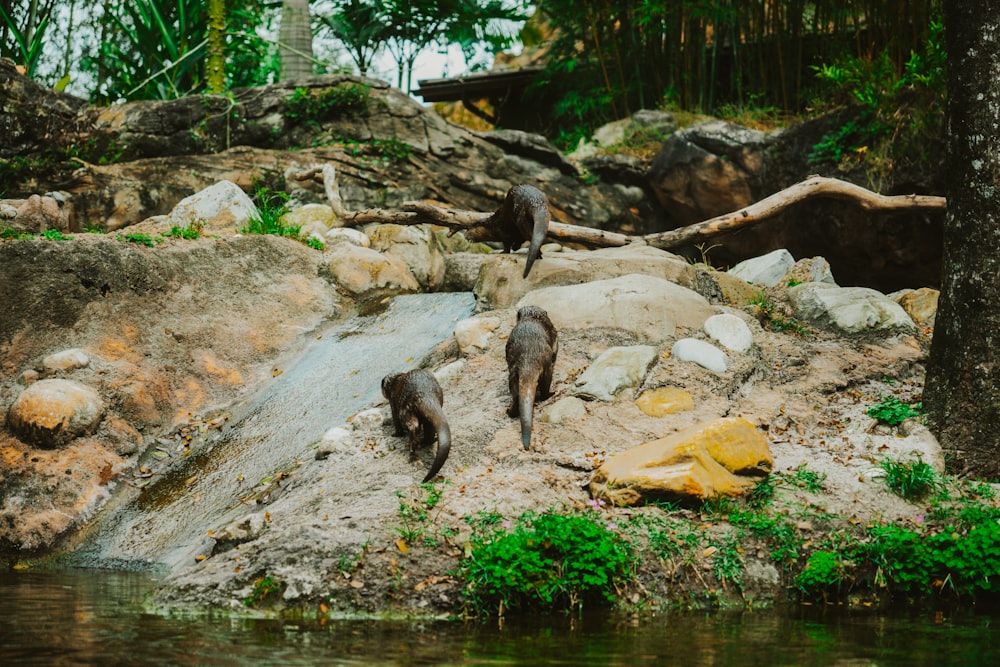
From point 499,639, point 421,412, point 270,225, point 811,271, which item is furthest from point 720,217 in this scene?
point 499,639

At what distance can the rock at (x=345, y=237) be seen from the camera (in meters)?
10.8

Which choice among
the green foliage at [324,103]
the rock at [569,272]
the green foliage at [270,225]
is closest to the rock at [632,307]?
the rock at [569,272]

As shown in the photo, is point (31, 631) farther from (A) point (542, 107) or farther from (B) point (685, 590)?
(A) point (542, 107)

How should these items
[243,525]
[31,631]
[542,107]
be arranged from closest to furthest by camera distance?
A: [31,631] → [243,525] → [542,107]

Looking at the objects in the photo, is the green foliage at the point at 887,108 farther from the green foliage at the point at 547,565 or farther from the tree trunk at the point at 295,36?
the tree trunk at the point at 295,36

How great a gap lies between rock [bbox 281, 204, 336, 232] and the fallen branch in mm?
4467

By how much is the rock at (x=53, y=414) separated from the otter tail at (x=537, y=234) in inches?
156

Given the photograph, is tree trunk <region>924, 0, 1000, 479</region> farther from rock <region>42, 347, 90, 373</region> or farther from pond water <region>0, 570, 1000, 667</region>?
rock <region>42, 347, 90, 373</region>

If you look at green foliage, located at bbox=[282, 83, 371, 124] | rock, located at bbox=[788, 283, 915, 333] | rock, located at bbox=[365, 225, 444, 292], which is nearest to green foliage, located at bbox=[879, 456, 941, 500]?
rock, located at bbox=[788, 283, 915, 333]

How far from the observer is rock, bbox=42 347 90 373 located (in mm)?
7285

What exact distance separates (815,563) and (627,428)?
163cm

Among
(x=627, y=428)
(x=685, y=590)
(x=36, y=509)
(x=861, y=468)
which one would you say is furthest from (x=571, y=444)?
(x=36, y=509)

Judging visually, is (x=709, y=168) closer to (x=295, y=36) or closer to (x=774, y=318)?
(x=774, y=318)

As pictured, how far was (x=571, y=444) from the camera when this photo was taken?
5.82 meters
